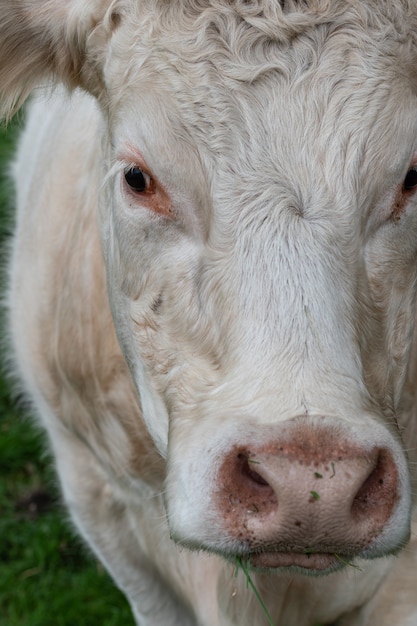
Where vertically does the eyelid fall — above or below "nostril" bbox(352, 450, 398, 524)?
above

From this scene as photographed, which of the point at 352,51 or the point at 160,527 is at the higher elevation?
the point at 352,51

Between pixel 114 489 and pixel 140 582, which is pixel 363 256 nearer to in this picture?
pixel 114 489

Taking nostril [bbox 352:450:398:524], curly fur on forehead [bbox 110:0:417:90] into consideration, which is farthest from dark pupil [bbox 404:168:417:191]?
nostril [bbox 352:450:398:524]

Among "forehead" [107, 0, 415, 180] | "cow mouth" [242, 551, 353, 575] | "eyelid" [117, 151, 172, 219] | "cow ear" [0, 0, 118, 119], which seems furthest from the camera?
"cow ear" [0, 0, 118, 119]

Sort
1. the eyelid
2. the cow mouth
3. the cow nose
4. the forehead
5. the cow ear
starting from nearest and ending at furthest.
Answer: the cow nose < the cow mouth < the forehead < the eyelid < the cow ear

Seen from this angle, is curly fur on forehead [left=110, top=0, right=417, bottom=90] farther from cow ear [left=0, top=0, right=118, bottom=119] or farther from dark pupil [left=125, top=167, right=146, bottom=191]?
cow ear [left=0, top=0, right=118, bottom=119]

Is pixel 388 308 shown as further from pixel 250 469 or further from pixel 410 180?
pixel 250 469

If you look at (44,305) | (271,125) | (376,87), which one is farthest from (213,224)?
(44,305)

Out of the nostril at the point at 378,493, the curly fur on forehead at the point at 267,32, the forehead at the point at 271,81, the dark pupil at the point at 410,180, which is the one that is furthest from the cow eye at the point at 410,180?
the nostril at the point at 378,493

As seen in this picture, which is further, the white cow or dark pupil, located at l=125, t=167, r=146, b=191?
dark pupil, located at l=125, t=167, r=146, b=191
